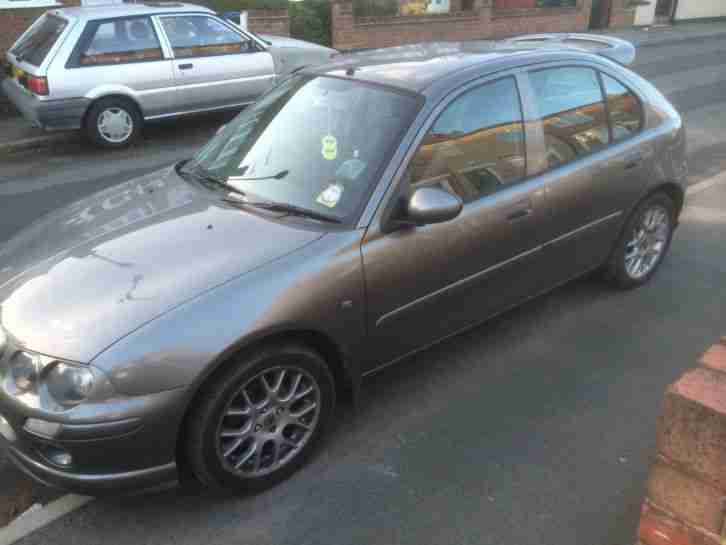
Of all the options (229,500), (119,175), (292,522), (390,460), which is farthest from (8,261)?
(119,175)

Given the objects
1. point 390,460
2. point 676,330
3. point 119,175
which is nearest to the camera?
point 390,460

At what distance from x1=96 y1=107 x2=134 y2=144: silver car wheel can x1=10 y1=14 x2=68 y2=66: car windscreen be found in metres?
0.95

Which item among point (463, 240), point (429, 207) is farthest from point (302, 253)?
point (463, 240)

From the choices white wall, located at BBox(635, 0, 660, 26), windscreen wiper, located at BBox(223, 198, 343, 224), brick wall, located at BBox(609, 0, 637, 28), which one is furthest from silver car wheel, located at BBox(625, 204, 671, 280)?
white wall, located at BBox(635, 0, 660, 26)

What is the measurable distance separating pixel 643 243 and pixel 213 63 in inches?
254

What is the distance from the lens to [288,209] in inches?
129

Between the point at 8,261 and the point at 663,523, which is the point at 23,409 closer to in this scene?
the point at 8,261

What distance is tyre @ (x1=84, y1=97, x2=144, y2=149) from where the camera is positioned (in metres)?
8.41

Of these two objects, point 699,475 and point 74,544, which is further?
point 74,544

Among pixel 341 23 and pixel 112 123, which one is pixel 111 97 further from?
pixel 341 23

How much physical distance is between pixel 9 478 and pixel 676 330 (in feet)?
12.9

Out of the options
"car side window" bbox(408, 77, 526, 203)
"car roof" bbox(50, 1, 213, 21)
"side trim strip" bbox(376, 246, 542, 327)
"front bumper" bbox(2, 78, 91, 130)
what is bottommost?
"front bumper" bbox(2, 78, 91, 130)

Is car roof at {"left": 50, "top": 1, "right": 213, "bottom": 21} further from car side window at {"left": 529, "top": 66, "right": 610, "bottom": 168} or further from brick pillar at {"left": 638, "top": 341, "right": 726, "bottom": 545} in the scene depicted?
brick pillar at {"left": 638, "top": 341, "right": 726, "bottom": 545}

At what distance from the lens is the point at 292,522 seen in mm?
2852
